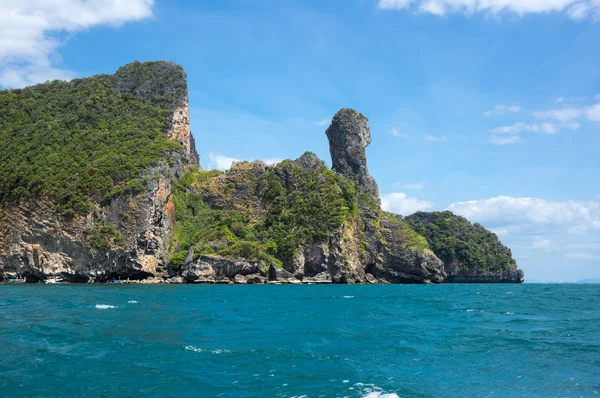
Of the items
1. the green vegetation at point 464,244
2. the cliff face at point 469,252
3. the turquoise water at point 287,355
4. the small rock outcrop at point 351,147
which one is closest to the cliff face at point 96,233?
the turquoise water at point 287,355

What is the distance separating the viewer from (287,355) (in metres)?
19.0

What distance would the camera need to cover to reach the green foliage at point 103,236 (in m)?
77.6

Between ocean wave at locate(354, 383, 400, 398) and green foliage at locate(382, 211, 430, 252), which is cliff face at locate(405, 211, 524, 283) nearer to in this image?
green foliage at locate(382, 211, 430, 252)

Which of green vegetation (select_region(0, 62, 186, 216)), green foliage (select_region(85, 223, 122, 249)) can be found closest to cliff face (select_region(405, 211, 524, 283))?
green vegetation (select_region(0, 62, 186, 216))

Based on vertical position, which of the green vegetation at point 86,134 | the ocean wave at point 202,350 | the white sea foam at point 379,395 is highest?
the green vegetation at point 86,134

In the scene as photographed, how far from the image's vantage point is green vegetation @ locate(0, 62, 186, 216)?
79875mm

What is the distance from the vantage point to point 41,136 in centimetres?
9244

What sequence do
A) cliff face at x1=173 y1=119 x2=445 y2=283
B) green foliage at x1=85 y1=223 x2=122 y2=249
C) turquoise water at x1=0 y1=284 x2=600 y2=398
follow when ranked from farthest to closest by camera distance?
cliff face at x1=173 y1=119 x2=445 y2=283
green foliage at x1=85 y1=223 x2=122 y2=249
turquoise water at x1=0 y1=284 x2=600 y2=398

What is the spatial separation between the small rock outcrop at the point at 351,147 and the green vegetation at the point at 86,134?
49.0 metres

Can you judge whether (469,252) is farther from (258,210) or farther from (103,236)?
(103,236)

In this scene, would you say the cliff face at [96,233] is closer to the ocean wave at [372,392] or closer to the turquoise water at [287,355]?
the turquoise water at [287,355]

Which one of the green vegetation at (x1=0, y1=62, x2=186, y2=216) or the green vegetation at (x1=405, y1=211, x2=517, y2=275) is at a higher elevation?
the green vegetation at (x1=0, y1=62, x2=186, y2=216)

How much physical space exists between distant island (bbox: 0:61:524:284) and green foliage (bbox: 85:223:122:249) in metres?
0.24

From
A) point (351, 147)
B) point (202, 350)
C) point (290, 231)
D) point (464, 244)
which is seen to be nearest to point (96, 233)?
point (290, 231)
